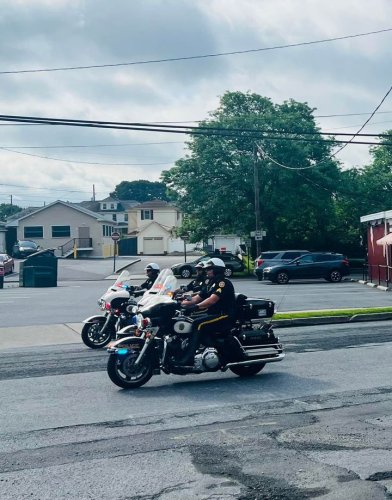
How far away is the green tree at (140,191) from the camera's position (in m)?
142

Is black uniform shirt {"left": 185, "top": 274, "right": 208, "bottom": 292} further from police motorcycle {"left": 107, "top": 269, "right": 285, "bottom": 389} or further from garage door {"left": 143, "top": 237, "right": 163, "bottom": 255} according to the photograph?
garage door {"left": 143, "top": 237, "right": 163, "bottom": 255}

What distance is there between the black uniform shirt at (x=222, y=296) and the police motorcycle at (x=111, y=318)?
3.24 meters

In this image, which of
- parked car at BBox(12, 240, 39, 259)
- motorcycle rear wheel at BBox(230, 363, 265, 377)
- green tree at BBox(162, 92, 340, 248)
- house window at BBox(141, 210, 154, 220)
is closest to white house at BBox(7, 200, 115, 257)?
parked car at BBox(12, 240, 39, 259)

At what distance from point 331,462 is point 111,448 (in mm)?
2128

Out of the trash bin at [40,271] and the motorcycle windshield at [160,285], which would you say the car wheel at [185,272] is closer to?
the trash bin at [40,271]

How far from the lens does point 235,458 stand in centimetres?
711

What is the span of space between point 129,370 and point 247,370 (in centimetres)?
194

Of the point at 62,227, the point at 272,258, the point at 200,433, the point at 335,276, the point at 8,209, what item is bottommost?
the point at 200,433

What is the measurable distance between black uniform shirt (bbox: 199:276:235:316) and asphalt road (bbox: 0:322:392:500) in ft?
3.40

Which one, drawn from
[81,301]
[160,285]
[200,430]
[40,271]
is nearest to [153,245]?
[40,271]

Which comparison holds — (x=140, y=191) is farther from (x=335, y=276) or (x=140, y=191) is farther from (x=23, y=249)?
(x=335, y=276)

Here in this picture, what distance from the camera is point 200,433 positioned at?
805 centimetres

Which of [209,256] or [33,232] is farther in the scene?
[33,232]

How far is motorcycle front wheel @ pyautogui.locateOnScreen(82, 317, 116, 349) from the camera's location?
47.0 feet
